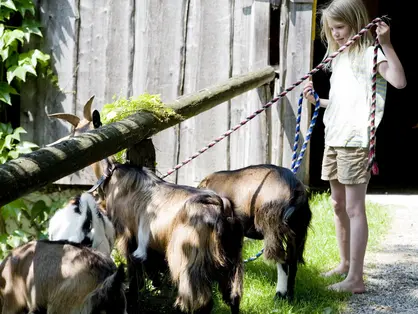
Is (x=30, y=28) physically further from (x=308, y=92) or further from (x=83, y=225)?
(x=83, y=225)

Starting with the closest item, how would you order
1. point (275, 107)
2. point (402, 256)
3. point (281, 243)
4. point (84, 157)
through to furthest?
point (84, 157)
point (281, 243)
point (402, 256)
point (275, 107)

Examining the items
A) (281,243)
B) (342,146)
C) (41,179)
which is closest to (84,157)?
(41,179)

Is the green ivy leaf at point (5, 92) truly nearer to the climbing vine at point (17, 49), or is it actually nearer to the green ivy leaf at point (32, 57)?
the climbing vine at point (17, 49)

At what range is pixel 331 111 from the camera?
224 inches

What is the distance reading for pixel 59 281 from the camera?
3580 mm

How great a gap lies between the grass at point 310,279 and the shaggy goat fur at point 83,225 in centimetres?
80

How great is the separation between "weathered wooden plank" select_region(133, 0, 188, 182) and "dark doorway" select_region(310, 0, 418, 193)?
4291 mm

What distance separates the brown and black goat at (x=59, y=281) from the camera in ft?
11.5

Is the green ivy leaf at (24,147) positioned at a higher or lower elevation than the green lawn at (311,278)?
higher

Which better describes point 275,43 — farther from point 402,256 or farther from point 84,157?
point 84,157

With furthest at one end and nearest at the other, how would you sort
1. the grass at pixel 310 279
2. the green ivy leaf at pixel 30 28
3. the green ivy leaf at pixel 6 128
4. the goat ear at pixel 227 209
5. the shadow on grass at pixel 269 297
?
the green ivy leaf at pixel 6 128 → the green ivy leaf at pixel 30 28 → the grass at pixel 310 279 → the shadow on grass at pixel 269 297 → the goat ear at pixel 227 209

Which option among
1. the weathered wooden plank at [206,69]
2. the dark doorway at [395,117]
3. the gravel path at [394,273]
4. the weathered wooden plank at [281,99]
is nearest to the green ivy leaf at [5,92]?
the weathered wooden plank at [206,69]

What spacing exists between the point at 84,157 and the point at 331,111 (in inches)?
95.7

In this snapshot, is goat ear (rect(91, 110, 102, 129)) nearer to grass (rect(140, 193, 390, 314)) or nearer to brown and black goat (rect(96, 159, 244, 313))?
brown and black goat (rect(96, 159, 244, 313))
